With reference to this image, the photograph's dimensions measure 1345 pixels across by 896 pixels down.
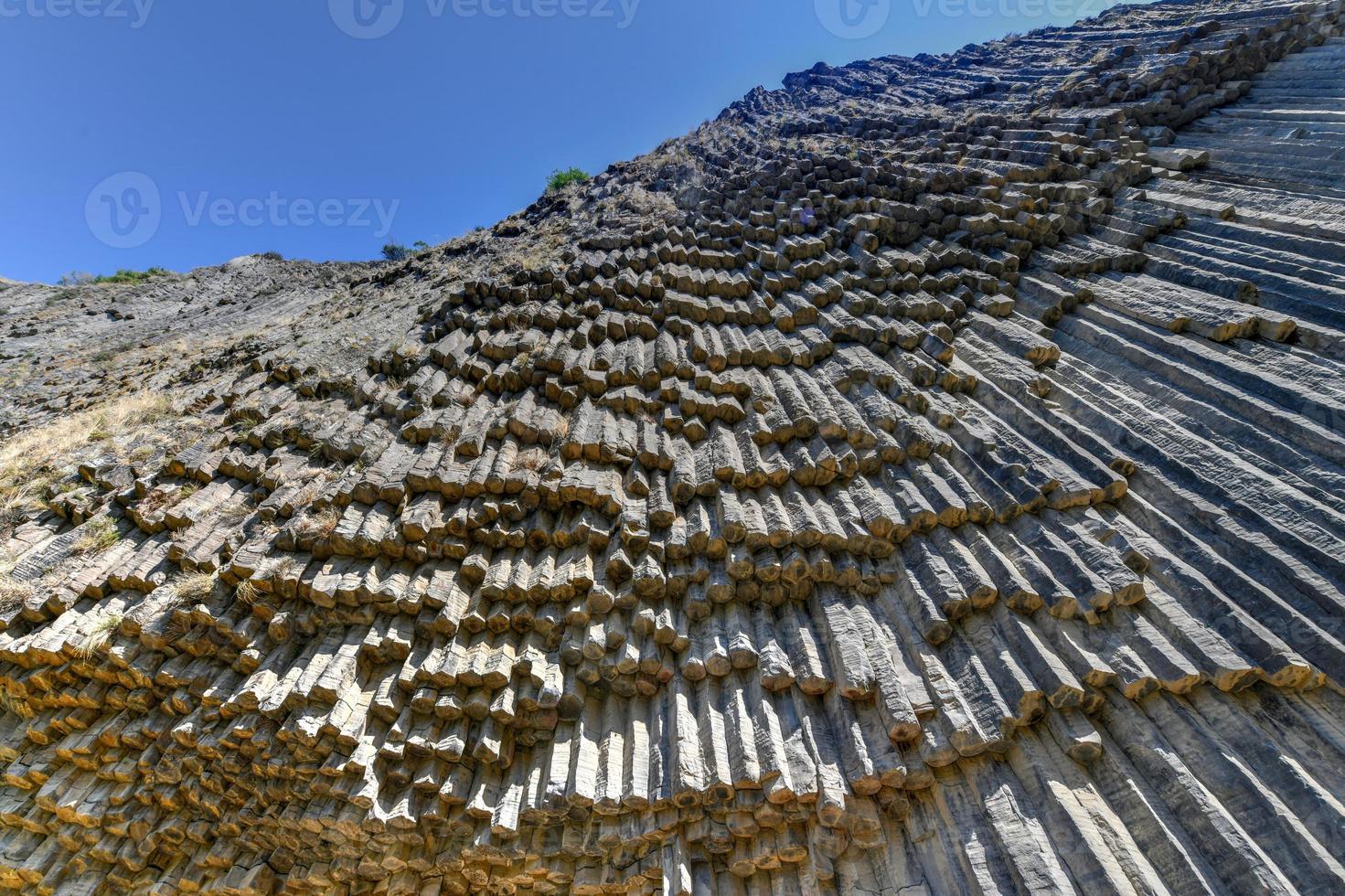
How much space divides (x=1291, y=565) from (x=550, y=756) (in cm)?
522

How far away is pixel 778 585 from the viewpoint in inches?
195

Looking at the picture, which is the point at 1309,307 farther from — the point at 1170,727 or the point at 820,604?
the point at 820,604

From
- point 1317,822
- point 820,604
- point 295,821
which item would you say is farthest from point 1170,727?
point 295,821

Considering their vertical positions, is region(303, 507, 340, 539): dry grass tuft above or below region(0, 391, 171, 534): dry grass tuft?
below

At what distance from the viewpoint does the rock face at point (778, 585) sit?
11.9ft

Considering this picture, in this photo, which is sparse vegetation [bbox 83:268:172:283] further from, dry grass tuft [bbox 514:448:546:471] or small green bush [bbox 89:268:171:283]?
dry grass tuft [bbox 514:448:546:471]

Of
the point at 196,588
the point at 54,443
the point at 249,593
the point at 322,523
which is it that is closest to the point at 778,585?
the point at 322,523

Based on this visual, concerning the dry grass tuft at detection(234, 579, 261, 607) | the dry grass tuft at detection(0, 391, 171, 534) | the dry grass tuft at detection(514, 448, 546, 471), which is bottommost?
the dry grass tuft at detection(234, 579, 261, 607)

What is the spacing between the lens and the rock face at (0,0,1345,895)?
3.62 meters

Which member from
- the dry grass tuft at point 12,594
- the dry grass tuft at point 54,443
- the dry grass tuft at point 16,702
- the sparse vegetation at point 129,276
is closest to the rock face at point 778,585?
the dry grass tuft at point 16,702

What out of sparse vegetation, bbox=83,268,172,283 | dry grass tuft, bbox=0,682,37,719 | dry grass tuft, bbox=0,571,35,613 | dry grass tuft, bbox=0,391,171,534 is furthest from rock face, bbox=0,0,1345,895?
sparse vegetation, bbox=83,268,172,283

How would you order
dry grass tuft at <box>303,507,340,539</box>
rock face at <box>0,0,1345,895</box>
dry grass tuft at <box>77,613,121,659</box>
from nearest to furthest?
rock face at <box>0,0,1345,895</box> → dry grass tuft at <box>77,613,121,659</box> → dry grass tuft at <box>303,507,340,539</box>

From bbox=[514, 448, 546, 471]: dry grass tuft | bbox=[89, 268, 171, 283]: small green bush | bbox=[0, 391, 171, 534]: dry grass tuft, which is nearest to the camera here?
bbox=[514, 448, 546, 471]: dry grass tuft

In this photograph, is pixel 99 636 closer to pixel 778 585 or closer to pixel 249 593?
pixel 249 593
